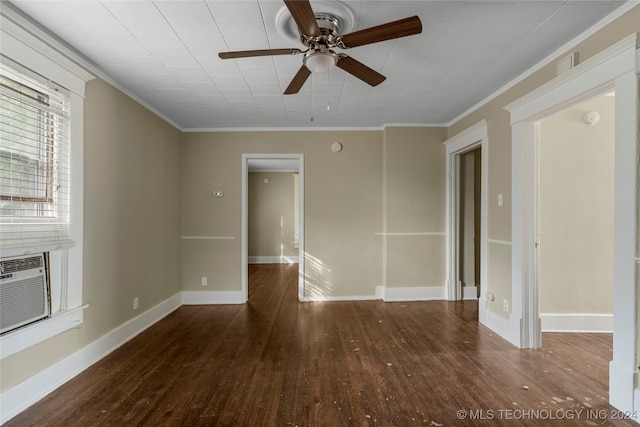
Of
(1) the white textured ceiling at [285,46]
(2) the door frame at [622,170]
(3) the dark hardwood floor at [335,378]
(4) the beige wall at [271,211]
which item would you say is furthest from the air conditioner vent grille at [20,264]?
(4) the beige wall at [271,211]

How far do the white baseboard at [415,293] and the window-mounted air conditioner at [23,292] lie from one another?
143 inches

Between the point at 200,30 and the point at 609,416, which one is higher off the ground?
the point at 200,30

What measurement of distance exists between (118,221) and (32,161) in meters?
0.96

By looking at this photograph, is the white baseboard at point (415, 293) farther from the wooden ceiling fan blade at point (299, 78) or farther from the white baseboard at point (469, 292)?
the wooden ceiling fan blade at point (299, 78)

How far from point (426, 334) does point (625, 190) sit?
202 cm

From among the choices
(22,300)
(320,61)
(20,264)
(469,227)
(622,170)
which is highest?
(320,61)

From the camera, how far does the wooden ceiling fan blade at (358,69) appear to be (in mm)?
1932

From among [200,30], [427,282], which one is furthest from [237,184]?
[427,282]

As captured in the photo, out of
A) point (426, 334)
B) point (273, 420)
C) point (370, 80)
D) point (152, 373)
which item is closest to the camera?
point (273, 420)

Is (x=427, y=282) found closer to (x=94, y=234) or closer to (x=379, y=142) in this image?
(x=379, y=142)

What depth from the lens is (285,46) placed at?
2.25m

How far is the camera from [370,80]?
7.18 feet

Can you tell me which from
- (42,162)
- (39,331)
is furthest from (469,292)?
(42,162)

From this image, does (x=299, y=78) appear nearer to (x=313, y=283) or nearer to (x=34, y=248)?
(x=34, y=248)
